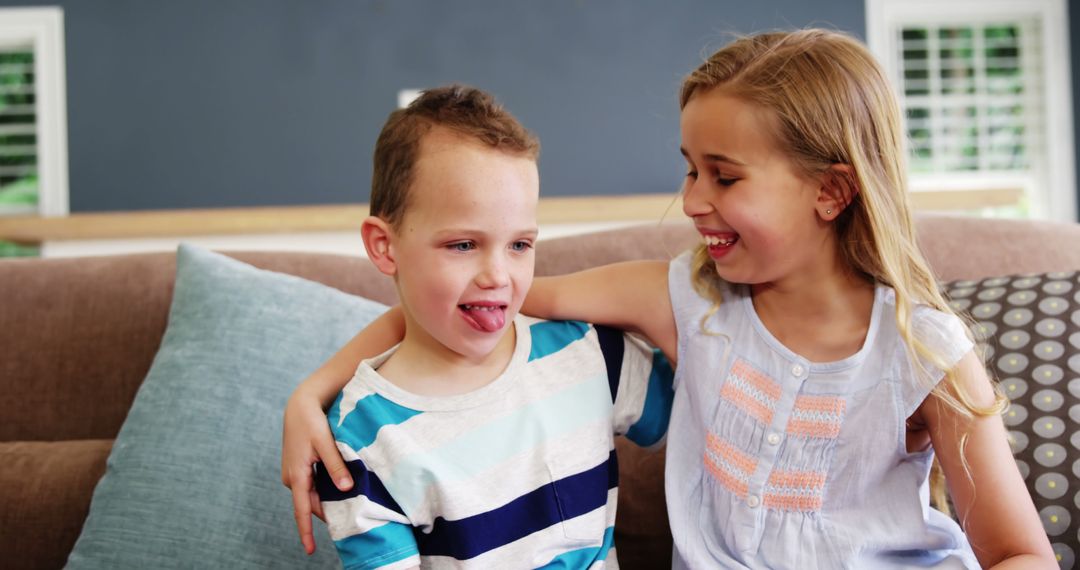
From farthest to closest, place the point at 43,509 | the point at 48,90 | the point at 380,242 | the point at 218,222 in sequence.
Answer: the point at 48,90 → the point at 218,222 → the point at 43,509 → the point at 380,242

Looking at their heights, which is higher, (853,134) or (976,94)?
(976,94)

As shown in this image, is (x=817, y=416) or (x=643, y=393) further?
(x=643, y=393)

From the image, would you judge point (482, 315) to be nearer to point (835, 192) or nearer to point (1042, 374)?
point (835, 192)

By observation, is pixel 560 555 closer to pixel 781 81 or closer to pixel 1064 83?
pixel 781 81

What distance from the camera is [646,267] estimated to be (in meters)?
1.35

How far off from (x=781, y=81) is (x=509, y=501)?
0.61 meters

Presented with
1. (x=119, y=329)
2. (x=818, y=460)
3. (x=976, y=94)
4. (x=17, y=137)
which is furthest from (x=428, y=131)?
(x=976, y=94)

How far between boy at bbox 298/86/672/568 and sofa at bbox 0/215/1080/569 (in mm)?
527

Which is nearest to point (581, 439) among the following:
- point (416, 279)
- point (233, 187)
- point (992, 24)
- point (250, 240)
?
point (416, 279)

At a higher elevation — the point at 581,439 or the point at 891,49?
the point at 891,49

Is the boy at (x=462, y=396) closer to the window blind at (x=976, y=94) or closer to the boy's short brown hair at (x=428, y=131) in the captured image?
the boy's short brown hair at (x=428, y=131)

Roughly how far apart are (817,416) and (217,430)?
904 millimetres

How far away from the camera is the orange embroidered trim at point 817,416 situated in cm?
118

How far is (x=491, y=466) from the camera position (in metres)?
1.11
